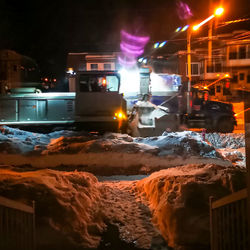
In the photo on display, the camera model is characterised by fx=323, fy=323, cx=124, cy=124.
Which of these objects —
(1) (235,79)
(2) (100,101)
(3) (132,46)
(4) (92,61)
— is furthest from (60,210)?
(1) (235,79)

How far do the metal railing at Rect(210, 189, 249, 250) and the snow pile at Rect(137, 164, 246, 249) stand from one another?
0.79 metres

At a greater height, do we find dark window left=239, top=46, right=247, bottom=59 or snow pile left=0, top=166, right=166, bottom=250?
dark window left=239, top=46, right=247, bottom=59

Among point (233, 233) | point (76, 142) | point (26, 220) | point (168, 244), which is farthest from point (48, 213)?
point (76, 142)

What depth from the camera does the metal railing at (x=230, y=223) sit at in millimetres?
3803

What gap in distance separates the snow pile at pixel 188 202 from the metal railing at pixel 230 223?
2.60ft

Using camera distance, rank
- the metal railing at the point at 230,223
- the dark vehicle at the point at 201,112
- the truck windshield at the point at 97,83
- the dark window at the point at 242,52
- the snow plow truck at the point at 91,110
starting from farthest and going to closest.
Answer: the dark window at the point at 242,52
the dark vehicle at the point at 201,112
the truck windshield at the point at 97,83
the snow plow truck at the point at 91,110
the metal railing at the point at 230,223

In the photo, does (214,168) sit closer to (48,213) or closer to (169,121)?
(48,213)

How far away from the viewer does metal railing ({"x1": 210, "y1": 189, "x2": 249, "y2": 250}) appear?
12.5 ft

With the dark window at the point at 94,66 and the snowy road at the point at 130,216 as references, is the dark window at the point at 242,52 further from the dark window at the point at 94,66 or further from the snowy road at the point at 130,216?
the snowy road at the point at 130,216

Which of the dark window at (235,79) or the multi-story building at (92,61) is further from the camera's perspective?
the dark window at (235,79)

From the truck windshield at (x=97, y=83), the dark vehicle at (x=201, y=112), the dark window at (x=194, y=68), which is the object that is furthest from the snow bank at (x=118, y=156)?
the dark window at (x=194, y=68)

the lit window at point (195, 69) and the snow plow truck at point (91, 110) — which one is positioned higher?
the lit window at point (195, 69)

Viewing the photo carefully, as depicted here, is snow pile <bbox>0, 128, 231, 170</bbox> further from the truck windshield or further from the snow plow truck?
the truck windshield

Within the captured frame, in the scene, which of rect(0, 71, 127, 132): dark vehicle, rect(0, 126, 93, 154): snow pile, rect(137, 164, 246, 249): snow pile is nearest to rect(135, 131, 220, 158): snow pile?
rect(0, 126, 93, 154): snow pile
